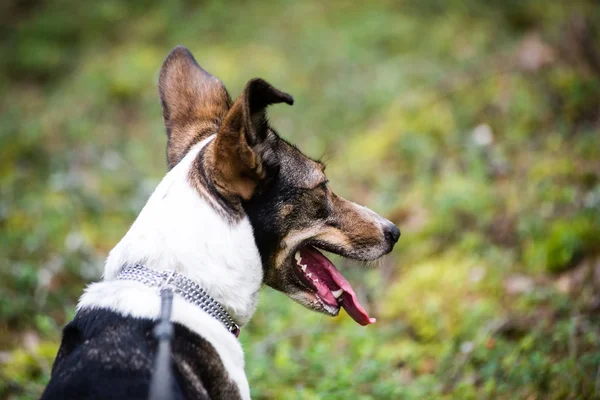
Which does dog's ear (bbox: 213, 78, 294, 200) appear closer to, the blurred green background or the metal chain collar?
the metal chain collar

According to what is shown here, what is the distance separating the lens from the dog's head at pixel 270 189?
2340mm

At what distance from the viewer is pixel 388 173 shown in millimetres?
6613

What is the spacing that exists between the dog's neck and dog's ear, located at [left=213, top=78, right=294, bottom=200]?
0.14 metres

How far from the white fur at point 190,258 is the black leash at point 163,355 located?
68 millimetres

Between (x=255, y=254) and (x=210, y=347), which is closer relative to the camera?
(x=210, y=347)

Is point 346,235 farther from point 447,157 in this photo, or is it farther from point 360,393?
point 447,157

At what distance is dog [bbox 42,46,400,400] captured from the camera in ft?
6.59

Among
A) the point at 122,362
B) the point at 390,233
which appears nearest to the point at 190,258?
the point at 122,362

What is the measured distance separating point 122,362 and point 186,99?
147 cm

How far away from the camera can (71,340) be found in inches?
85.0

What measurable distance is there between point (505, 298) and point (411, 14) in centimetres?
847

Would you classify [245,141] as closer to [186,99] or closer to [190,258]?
[190,258]

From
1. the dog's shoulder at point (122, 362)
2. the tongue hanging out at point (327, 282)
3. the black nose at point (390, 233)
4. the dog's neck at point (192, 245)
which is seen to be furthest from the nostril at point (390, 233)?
the dog's shoulder at point (122, 362)

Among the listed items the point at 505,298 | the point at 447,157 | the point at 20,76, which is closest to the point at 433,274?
the point at 505,298
